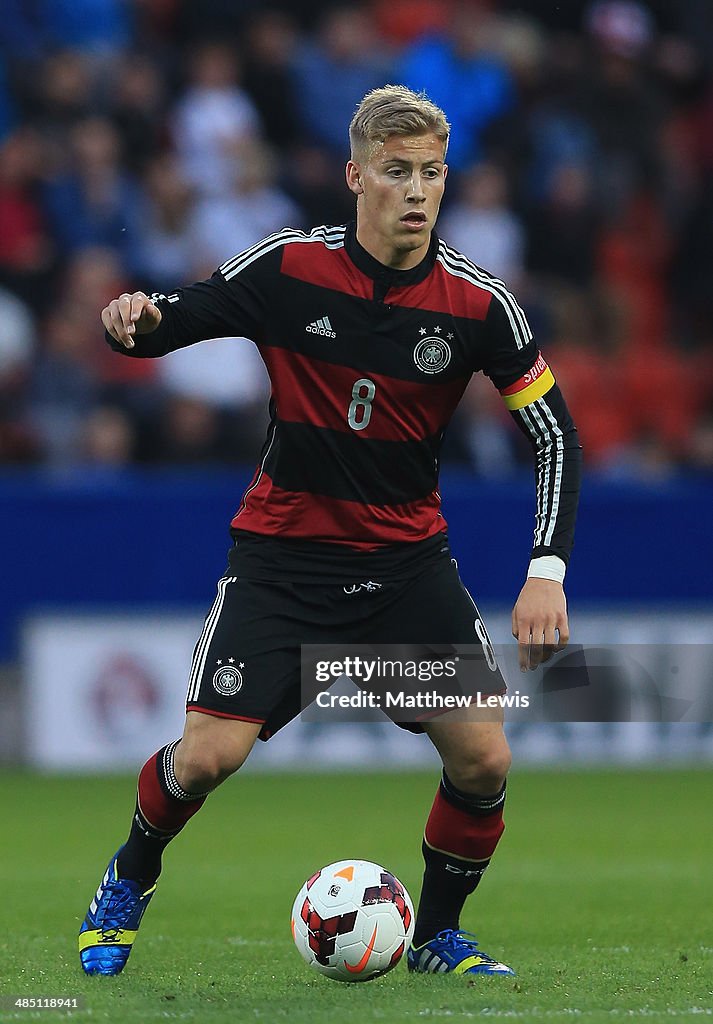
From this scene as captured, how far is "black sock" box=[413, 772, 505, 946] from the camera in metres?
5.12

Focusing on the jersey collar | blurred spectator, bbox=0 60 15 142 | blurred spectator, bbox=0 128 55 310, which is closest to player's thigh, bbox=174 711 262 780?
the jersey collar

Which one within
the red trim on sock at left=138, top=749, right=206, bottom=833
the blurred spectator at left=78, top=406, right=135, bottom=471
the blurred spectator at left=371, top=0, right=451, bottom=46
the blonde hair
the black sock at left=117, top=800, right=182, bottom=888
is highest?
the blurred spectator at left=371, top=0, right=451, bottom=46

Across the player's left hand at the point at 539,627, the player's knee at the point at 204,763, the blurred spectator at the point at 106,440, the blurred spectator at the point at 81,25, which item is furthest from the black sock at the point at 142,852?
A: the blurred spectator at the point at 81,25

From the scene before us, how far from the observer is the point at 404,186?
4840 millimetres

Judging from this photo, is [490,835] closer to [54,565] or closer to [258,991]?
[258,991]

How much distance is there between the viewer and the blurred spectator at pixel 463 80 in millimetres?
12953

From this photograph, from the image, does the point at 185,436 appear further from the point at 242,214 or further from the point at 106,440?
the point at 242,214

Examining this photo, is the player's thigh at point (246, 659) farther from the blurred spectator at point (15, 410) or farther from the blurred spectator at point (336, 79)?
the blurred spectator at point (336, 79)

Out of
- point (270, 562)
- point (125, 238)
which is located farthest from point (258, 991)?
point (125, 238)

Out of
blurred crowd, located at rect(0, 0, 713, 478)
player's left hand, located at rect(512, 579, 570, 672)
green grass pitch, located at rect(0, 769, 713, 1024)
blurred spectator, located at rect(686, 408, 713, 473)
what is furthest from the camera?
blurred spectator, located at rect(686, 408, 713, 473)

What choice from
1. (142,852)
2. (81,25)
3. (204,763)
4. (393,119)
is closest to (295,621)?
(204,763)

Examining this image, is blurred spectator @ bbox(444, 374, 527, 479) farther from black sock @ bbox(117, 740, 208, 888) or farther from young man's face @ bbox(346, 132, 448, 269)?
black sock @ bbox(117, 740, 208, 888)

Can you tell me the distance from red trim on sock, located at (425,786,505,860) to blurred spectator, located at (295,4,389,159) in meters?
8.56

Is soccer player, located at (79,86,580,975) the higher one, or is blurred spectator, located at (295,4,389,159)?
blurred spectator, located at (295,4,389,159)
